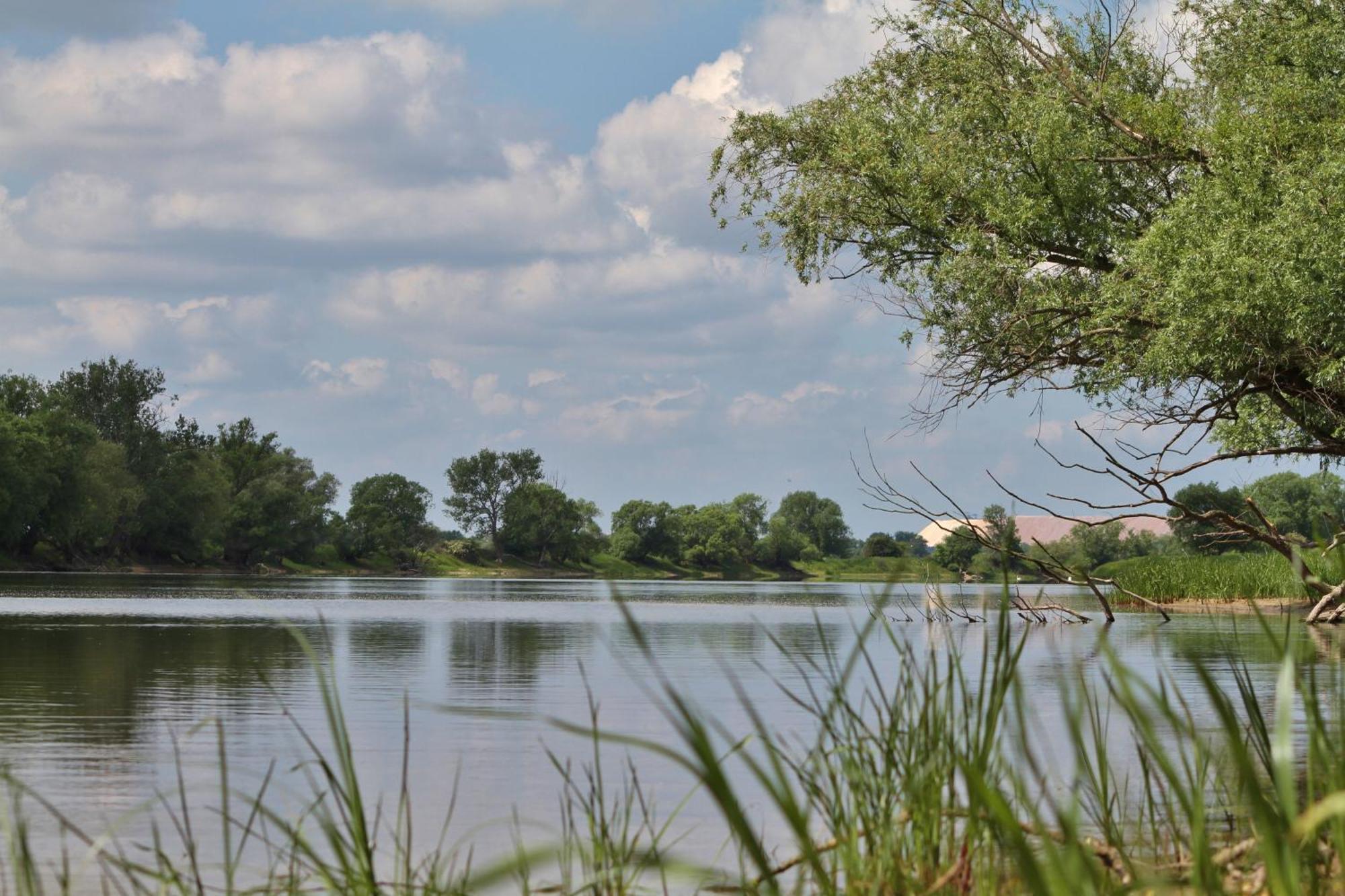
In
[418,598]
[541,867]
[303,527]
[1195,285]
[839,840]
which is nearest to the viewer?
[839,840]

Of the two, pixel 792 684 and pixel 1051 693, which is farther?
pixel 792 684

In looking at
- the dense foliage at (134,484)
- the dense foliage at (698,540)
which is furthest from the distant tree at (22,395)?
the dense foliage at (698,540)

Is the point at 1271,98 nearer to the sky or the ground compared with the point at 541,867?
nearer to the sky

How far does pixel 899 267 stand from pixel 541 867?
19616 millimetres

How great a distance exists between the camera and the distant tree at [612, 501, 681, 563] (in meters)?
193

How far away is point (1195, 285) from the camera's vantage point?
735 inches

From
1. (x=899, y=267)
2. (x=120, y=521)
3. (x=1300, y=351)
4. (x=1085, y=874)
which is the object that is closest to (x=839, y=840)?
(x=1085, y=874)

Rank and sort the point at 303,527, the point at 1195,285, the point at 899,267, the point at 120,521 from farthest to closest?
the point at 303,527, the point at 120,521, the point at 899,267, the point at 1195,285

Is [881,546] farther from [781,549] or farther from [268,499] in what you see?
[268,499]

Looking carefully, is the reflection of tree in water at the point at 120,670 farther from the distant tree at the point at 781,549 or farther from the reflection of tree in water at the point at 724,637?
the distant tree at the point at 781,549

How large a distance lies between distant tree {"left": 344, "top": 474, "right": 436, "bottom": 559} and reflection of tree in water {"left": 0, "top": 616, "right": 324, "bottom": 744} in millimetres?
129110

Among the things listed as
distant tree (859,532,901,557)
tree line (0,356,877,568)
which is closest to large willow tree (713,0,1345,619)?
tree line (0,356,877,568)

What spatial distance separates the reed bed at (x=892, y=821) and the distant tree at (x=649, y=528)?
600 feet

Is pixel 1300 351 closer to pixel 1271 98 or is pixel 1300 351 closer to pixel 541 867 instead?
pixel 1271 98
